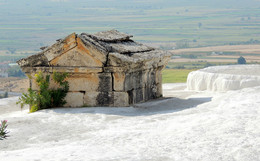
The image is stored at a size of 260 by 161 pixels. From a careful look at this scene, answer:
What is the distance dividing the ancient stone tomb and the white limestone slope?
5.59 metres

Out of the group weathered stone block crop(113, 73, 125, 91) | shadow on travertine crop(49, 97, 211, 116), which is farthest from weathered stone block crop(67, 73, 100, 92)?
shadow on travertine crop(49, 97, 211, 116)

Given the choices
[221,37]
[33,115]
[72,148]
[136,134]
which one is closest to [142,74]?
[33,115]

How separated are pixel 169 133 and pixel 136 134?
0.61 metres

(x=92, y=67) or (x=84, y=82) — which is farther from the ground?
(x=92, y=67)

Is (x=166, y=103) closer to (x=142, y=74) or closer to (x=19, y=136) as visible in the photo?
(x=142, y=74)

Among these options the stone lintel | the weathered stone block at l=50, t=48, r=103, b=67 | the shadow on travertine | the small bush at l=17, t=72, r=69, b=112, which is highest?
the weathered stone block at l=50, t=48, r=103, b=67

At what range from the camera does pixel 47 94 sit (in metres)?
13.4

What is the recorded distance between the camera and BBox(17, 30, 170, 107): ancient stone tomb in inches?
520

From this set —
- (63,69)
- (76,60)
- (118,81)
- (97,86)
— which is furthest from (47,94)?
→ (118,81)

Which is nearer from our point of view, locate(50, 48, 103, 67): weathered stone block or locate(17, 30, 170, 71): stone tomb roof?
locate(17, 30, 170, 71): stone tomb roof

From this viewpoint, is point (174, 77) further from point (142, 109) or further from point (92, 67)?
point (142, 109)

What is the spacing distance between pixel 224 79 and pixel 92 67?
23.5 feet

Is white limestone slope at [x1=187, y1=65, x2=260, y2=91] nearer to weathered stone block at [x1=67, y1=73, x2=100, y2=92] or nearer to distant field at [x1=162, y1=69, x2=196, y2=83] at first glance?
weathered stone block at [x1=67, y1=73, x2=100, y2=92]

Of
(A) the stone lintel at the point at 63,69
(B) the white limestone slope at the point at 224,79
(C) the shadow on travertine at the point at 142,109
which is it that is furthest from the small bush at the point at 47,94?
(B) the white limestone slope at the point at 224,79
